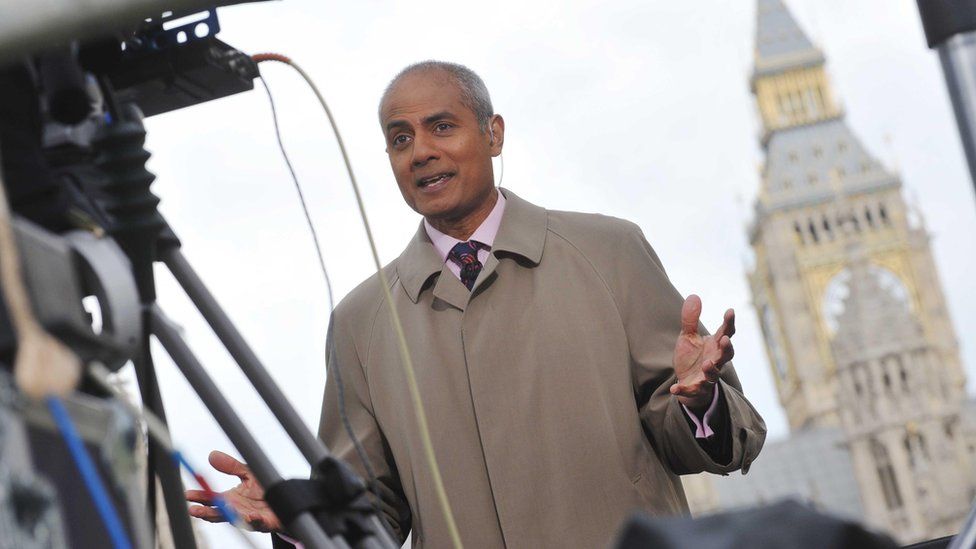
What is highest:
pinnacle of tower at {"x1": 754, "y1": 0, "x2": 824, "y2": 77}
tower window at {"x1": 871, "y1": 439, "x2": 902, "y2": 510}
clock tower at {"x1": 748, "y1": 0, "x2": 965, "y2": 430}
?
pinnacle of tower at {"x1": 754, "y1": 0, "x2": 824, "y2": 77}

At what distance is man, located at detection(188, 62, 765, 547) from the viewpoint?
262cm

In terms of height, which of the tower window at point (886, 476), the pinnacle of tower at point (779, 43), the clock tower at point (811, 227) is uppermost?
the pinnacle of tower at point (779, 43)

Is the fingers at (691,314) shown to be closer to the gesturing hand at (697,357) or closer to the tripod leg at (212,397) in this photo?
the gesturing hand at (697,357)

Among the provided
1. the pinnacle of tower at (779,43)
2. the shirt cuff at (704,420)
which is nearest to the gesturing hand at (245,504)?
the shirt cuff at (704,420)

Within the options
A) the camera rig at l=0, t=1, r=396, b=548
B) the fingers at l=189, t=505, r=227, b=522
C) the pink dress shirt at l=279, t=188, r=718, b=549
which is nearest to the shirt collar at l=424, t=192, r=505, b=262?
the pink dress shirt at l=279, t=188, r=718, b=549

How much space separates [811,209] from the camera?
80.7m

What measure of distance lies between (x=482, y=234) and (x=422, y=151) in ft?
0.70

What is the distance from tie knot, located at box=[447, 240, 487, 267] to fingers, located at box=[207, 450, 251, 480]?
0.65m

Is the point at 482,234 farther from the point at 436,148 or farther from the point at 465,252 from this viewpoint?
the point at 436,148

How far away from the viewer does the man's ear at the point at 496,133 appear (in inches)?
119

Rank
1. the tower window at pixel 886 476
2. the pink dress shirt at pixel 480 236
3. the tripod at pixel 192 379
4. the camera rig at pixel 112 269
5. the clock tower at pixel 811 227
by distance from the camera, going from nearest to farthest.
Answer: the camera rig at pixel 112 269, the tripod at pixel 192 379, the pink dress shirt at pixel 480 236, the tower window at pixel 886 476, the clock tower at pixel 811 227

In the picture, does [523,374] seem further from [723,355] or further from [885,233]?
[885,233]

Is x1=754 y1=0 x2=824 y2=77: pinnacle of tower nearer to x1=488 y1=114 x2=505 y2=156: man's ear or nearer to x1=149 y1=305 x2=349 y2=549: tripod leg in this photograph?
x1=488 y1=114 x2=505 y2=156: man's ear

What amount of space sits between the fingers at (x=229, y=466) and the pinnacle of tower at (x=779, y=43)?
8362 centimetres
